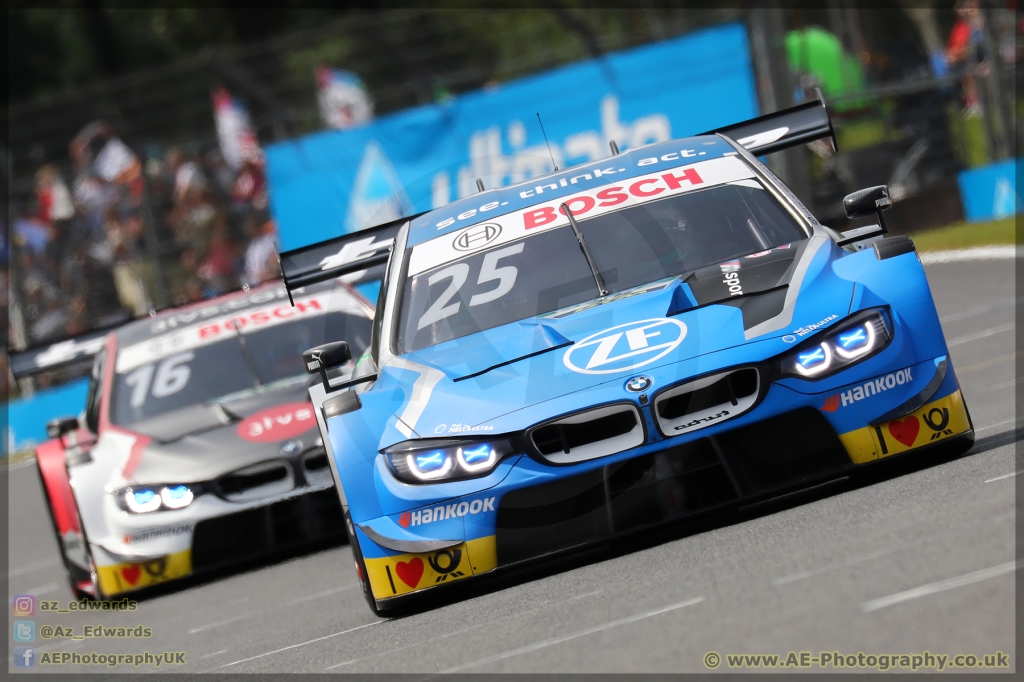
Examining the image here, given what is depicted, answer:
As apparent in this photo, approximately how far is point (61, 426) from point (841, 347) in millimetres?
5083

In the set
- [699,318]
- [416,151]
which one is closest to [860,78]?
[416,151]

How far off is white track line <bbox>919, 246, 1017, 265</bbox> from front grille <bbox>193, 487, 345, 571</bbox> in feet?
25.6

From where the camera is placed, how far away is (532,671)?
3934 millimetres

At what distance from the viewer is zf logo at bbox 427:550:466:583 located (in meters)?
5.12

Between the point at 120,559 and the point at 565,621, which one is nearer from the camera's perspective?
the point at 565,621

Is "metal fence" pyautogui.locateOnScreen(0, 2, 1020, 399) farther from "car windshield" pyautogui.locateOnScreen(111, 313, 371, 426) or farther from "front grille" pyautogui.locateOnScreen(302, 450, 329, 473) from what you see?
"front grille" pyautogui.locateOnScreen(302, 450, 329, 473)

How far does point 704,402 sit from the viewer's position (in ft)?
16.2

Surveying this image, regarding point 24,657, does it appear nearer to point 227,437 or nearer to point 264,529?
point 264,529

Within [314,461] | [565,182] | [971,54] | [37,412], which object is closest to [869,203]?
[565,182]

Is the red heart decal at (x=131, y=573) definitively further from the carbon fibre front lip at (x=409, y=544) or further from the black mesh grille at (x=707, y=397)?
the black mesh grille at (x=707, y=397)

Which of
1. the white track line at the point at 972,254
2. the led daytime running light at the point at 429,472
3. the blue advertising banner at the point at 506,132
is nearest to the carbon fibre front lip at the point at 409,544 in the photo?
the led daytime running light at the point at 429,472

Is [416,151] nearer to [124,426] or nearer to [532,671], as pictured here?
[124,426]

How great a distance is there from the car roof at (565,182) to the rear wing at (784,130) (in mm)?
355

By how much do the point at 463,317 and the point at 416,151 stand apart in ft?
36.3
